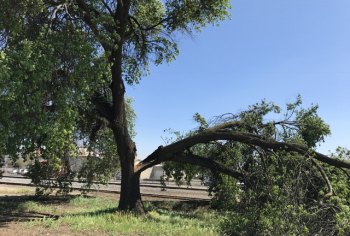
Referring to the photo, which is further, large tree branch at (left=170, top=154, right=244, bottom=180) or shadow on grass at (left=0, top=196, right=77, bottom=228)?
large tree branch at (left=170, top=154, right=244, bottom=180)

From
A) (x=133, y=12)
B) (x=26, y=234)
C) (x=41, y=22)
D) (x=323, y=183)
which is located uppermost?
(x=133, y=12)

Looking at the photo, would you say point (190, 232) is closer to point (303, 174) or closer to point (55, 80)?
point (303, 174)

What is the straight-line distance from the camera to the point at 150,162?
1897 centimetres

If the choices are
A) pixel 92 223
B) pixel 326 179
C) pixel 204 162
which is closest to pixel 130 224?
pixel 92 223

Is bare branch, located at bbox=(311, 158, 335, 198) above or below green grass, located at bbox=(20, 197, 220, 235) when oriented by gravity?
above

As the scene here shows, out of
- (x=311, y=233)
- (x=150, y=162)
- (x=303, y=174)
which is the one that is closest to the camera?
(x=311, y=233)

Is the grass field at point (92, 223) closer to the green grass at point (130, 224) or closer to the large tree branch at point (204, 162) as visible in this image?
the green grass at point (130, 224)

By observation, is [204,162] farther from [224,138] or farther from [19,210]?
[19,210]

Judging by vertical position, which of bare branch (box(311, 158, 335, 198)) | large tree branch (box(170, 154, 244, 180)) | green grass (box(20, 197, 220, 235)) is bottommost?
green grass (box(20, 197, 220, 235))

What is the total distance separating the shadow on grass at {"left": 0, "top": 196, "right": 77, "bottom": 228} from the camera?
1656 centimetres

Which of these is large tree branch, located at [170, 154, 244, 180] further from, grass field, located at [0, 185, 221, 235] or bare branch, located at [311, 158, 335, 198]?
bare branch, located at [311, 158, 335, 198]

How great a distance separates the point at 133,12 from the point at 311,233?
1455cm

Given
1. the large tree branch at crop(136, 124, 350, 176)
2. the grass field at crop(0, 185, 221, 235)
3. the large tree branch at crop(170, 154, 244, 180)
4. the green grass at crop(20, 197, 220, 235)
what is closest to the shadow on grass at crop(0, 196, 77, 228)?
the grass field at crop(0, 185, 221, 235)

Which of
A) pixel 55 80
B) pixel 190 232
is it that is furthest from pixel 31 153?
pixel 190 232
